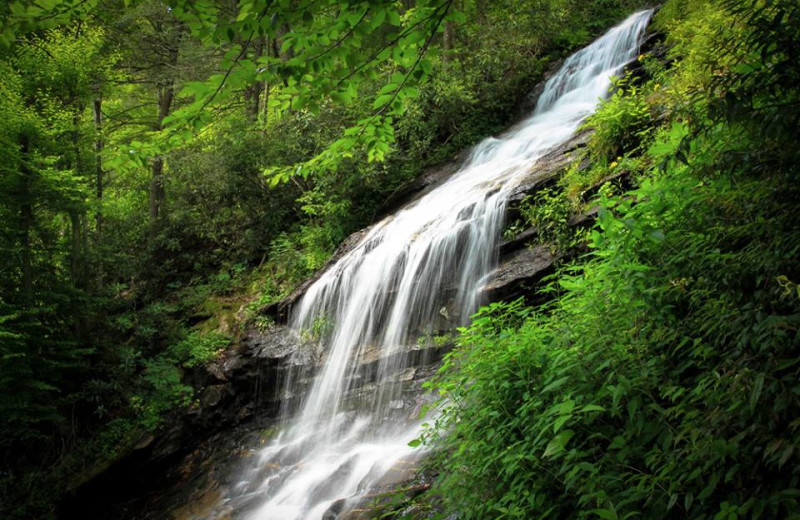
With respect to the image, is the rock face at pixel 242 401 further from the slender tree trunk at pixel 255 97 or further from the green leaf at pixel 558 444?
the slender tree trunk at pixel 255 97

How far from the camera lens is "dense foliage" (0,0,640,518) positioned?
96.0 inches

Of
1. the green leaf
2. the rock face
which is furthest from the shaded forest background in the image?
the rock face

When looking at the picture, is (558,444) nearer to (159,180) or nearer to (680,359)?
(680,359)

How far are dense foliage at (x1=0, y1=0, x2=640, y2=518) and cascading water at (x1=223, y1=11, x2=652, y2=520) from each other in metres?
1.70

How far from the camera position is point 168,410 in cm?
816

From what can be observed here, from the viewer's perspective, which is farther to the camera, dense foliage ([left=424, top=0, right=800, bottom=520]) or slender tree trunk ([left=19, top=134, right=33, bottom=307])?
slender tree trunk ([left=19, top=134, right=33, bottom=307])

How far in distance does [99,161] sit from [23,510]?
6.12m

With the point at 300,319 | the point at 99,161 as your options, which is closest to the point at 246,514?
the point at 300,319

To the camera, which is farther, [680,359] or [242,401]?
[242,401]

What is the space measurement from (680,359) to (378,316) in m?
4.78

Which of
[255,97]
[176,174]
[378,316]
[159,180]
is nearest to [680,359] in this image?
[378,316]

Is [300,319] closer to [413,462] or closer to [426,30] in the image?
[413,462]

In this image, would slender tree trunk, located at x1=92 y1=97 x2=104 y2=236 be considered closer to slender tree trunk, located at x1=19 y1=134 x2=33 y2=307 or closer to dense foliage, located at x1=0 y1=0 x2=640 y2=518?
dense foliage, located at x1=0 y1=0 x2=640 y2=518

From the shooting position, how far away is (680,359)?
8.16 feet
